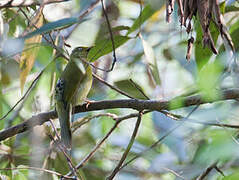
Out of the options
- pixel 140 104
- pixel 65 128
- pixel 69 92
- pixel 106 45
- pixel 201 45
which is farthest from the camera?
pixel 69 92

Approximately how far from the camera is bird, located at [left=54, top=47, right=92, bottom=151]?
126 inches

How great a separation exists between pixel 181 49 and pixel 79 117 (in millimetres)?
1346

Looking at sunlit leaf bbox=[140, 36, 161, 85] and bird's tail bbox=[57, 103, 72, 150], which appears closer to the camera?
sunlit leaf bbox=[140, 36, 161, 85]

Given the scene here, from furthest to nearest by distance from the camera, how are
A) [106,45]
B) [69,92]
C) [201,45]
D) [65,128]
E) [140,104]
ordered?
[69,92] → [65,128] → [106,45] → [201,45] → [140,104]

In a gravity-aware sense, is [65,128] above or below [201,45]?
below

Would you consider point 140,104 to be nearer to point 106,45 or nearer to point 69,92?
point 106,45

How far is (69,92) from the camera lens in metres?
3.60

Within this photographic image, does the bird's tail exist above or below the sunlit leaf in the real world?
below

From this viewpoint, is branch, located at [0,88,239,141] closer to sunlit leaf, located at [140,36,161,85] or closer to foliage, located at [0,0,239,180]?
foliage, located at [0,0,239,180]

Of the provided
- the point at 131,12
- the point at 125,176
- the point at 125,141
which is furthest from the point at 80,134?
the point at 131,12

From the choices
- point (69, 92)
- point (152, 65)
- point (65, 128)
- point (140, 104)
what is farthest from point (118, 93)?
point (140, 104)

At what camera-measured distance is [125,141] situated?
12.7 feet

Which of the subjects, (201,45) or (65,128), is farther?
(65,128)

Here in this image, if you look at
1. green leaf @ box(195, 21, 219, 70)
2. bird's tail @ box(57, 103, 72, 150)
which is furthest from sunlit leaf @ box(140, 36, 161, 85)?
bird's tail @ box(57, 103, 72, 150)
